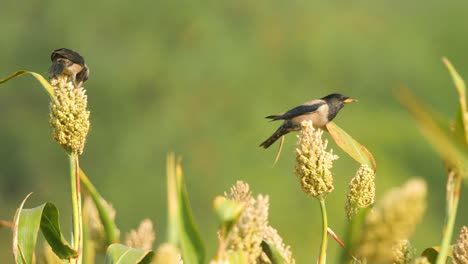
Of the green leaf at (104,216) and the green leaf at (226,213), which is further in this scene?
the green leaf at (104,216)

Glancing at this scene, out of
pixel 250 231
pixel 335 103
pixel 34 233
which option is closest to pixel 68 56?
pixel 34 233

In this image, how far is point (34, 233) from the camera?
209cm

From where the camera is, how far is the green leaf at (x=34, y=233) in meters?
2.07

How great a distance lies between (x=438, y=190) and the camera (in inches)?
543

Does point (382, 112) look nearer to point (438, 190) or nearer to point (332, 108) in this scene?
point (438, 190)

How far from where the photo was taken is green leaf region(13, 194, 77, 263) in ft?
6.80

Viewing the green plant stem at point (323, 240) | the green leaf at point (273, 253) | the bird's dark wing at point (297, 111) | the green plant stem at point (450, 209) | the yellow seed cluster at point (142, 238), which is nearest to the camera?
the green plant stem at point (450, 209)

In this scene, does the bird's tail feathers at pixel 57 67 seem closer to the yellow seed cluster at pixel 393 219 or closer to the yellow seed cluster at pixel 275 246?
the yellow seed cluster at pixel 275 246

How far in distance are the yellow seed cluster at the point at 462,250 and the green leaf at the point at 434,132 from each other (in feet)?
1.40

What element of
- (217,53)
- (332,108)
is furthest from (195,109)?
(332,108)

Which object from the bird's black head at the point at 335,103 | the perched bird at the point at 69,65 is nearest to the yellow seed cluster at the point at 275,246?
the perched bird at the point at 69,65

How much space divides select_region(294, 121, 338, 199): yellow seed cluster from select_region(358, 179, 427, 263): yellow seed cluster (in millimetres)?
718

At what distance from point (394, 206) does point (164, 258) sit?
0.32 meters

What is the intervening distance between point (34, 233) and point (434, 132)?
1.01 meters
